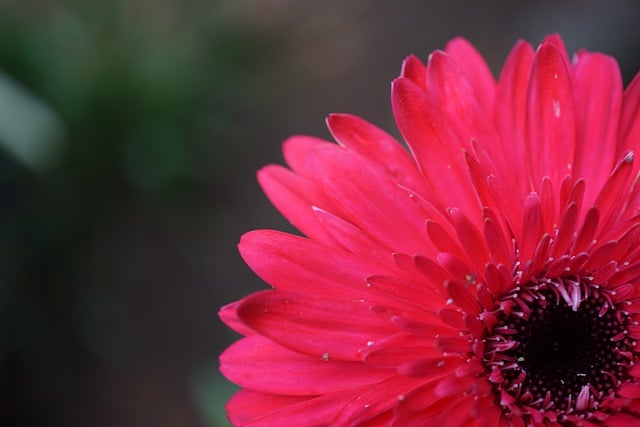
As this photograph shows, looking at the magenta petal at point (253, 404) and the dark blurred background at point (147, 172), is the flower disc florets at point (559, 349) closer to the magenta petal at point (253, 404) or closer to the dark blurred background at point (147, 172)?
the magenta petal at point (253, 404)

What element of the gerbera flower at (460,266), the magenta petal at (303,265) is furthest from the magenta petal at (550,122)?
the magenta petal at (303,265)

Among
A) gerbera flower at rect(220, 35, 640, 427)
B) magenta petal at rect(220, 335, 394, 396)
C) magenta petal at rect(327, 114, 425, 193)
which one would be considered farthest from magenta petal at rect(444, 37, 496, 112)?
magenta petal at rect(220, 335, 394, 396)

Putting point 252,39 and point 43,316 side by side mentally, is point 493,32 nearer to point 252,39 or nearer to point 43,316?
point 252,39

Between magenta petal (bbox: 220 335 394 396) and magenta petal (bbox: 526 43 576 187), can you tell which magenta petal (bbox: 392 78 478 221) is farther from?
magenta petal (bbox: 220 335 394 396)

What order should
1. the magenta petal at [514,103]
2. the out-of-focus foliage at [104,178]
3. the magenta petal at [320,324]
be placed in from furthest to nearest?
the out-of-focus foliage at [104,178], the magenta petal at [514,103], the magenta petal at [320,324]

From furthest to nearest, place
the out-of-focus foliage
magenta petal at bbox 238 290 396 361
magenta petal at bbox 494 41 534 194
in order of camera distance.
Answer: the out-of-focus foliage < magenta petal at bbox 494 41 534 194 < magenta petal at bbox 238 290 396 361

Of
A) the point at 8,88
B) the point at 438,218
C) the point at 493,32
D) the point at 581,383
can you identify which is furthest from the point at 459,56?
the point at 493,32

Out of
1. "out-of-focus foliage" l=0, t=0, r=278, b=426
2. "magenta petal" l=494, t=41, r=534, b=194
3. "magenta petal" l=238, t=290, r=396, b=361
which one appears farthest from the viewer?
"out-of-focus foliage" l=0, t=0, r=278, b=426

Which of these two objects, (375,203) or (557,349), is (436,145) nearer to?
(375,203)
